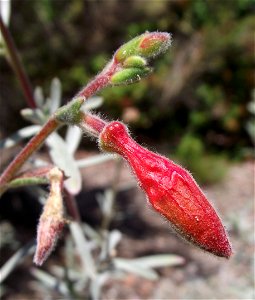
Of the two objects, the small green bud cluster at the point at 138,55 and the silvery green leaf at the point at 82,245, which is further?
the silvery green leaf at the point at 82,245

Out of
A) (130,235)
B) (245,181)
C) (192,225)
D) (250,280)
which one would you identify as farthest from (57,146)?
(245,181)

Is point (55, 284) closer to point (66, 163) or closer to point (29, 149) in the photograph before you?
point (66, 163)

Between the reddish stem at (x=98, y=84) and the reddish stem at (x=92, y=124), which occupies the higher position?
the reddish stem at (x=98, y=84)

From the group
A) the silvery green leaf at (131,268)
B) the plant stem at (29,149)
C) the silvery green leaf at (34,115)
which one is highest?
the plant stem at (29,149)

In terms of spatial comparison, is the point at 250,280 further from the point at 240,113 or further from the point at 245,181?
the point at 240,113

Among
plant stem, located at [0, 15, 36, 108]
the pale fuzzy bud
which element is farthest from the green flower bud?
plant stem, located at [0, 15, 36, 108]

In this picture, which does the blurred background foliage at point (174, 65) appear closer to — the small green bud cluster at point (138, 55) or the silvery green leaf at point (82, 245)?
the silvery green leaf at point (82, 245)

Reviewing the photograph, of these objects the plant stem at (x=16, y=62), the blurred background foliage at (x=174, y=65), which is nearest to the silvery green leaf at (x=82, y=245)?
the plant stem at (x=16, y=62)
